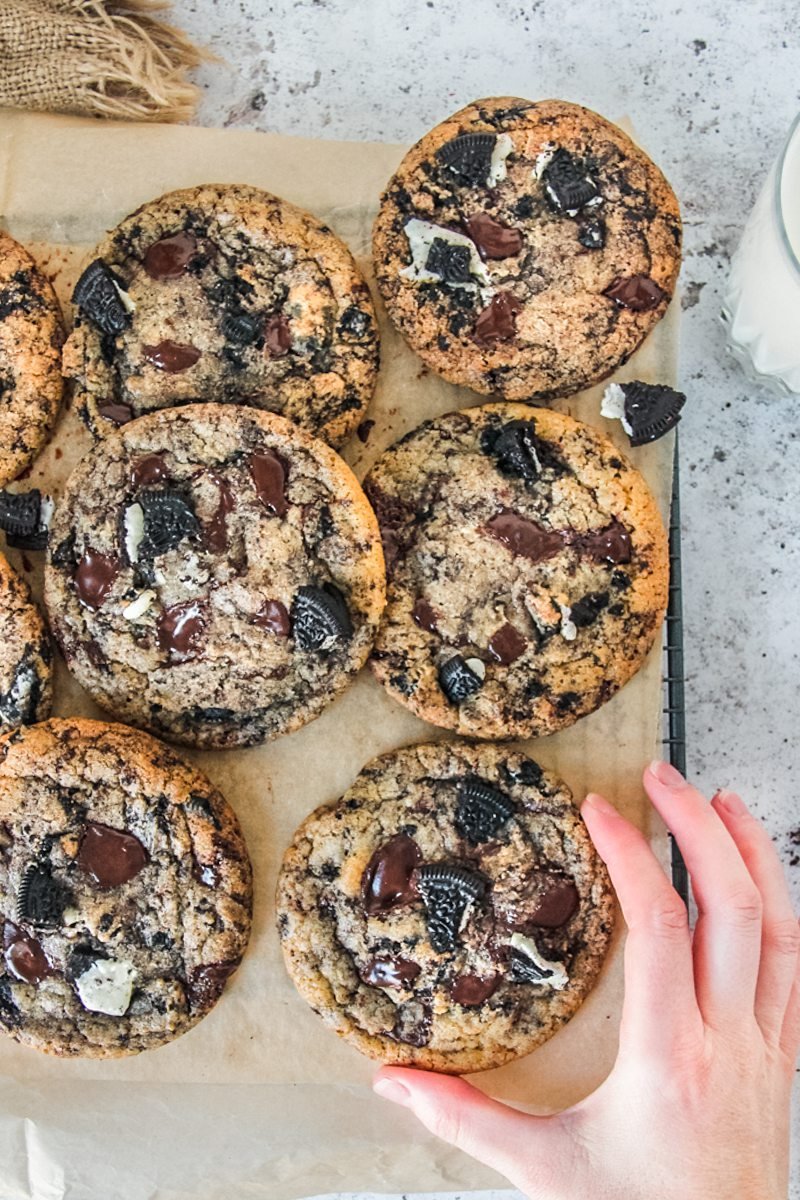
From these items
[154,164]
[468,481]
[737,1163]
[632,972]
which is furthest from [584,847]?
[154,164]

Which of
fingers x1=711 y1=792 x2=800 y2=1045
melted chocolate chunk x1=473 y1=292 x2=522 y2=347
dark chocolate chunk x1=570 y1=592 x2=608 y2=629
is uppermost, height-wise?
melted chocolate chunk x1=473 y1=292 x2=522 y2=347

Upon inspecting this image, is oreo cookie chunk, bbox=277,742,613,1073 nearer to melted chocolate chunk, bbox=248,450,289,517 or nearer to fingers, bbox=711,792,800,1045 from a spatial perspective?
fingers, bbox=711,792,800,1045

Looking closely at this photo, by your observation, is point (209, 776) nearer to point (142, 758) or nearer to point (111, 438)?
point (142, 758)

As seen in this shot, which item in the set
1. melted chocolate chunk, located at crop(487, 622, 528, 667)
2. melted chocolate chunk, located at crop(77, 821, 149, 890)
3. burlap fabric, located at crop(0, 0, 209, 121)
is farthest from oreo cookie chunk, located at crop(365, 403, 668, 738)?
burlap fabric, located at crop(0, 0, 209, 121)

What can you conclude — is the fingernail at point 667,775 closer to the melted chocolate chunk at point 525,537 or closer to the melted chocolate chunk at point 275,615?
the melted chocolate chunk at point 525,537

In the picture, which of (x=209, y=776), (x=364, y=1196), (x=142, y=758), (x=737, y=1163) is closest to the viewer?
(x=737, y=1163)

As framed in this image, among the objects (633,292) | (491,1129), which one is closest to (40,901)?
(491,1129)

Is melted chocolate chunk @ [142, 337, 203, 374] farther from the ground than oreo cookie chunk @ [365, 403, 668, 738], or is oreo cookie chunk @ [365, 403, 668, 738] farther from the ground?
melted chocolate chunk @ [142, 337, 203, 374]
